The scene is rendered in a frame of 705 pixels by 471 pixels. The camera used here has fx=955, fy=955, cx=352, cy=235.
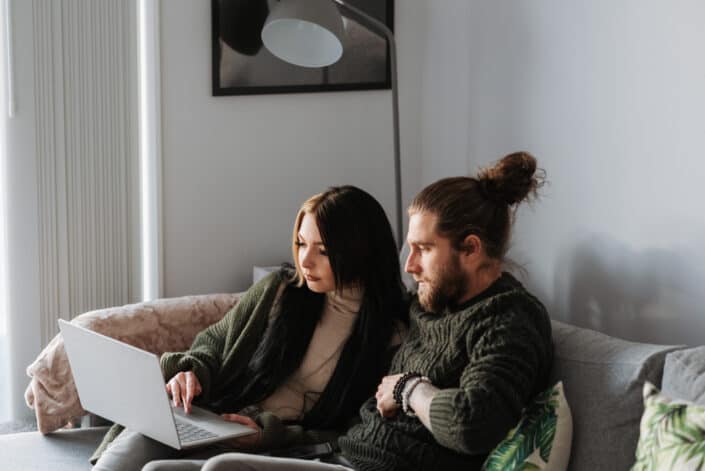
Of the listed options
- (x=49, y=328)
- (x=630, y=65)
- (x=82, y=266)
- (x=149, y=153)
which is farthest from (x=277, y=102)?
(x=630, y=65)

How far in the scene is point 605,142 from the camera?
6.92 ft

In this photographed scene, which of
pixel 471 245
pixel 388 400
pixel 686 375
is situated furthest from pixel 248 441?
pixel 686 375

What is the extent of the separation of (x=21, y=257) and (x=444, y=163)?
142 centimetres

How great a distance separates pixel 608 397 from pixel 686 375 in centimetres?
17

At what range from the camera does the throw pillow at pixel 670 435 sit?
1.25 metres

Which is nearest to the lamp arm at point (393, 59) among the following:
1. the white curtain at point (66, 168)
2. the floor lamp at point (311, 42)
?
the floor lamp at point (311, 42)

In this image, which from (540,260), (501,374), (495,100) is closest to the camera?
(501,374)

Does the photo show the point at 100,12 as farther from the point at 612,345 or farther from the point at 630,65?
the point at 612,345

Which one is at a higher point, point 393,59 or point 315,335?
point 393,59

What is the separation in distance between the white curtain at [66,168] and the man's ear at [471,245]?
68.2 inches

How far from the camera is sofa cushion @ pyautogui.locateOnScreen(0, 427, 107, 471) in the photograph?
2.19m

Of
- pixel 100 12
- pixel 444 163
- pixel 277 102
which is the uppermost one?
pixel 100 12

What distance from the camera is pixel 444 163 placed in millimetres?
3156

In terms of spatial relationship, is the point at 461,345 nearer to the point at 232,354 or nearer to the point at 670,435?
the point at 670,435
